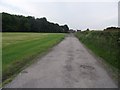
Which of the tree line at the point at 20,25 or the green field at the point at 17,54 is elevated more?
the tree line at the point at 20,25

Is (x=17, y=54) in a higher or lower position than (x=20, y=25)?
lower

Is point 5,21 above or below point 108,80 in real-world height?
above

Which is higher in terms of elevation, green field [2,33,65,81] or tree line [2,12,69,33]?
tree line [2,12,69,33]

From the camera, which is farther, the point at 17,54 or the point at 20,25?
the point at 20,25

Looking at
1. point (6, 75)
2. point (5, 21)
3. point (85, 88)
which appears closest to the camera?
point (85, 88)

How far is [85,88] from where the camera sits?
701 centimetres

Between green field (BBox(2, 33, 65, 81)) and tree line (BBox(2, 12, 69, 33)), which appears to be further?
tree line (BBox(2, 12, 69, 33))

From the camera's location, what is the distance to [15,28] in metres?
108

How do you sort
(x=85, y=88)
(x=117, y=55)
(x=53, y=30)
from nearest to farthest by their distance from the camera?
(x=85, y=88) → (x=117, y=55) → (x=53, y=30)

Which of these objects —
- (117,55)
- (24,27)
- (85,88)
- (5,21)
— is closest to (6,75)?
(85,88)

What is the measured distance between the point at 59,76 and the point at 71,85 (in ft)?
5.21

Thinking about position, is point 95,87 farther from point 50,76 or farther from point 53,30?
point 53,30

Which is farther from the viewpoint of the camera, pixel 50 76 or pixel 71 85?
pixel 50 76

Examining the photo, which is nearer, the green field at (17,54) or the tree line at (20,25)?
the green field at (17,54)
